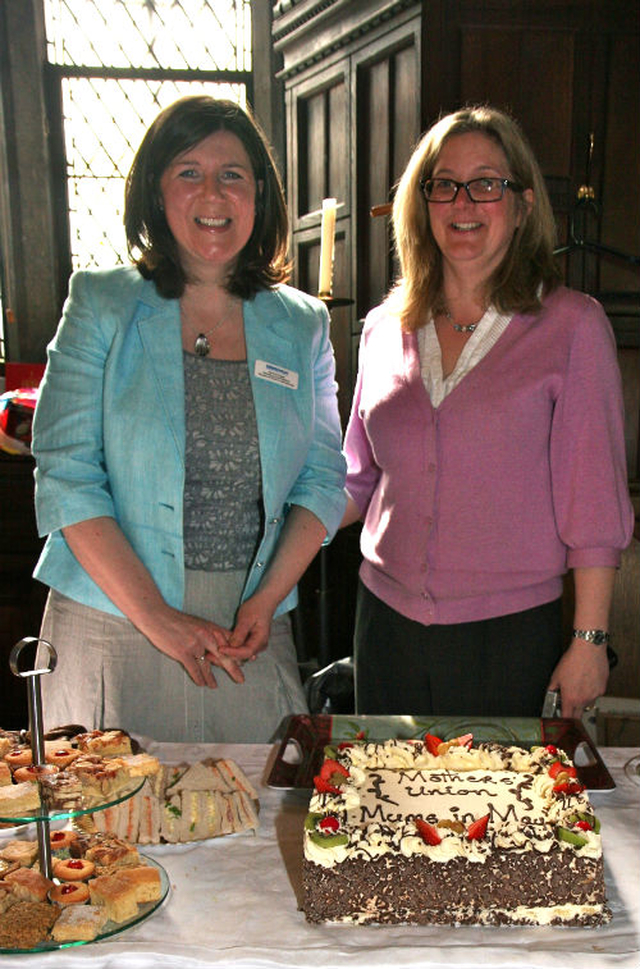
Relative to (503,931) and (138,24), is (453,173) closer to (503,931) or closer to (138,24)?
(503,931)

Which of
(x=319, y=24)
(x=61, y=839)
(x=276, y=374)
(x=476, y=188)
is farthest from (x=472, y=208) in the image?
(x=319, y=24)

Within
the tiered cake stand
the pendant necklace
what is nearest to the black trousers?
the pendant necklace

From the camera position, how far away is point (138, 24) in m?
4.15

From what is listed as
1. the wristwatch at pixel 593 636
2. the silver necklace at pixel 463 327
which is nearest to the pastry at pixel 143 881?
the wristwatch at pixel 593 636

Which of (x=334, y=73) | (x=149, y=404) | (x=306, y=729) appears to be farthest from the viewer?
(x=334, y=73)

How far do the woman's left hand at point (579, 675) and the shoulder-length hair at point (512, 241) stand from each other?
0.61 m

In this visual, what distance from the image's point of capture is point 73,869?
1.03 meters

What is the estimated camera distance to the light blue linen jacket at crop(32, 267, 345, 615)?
1.54 metres

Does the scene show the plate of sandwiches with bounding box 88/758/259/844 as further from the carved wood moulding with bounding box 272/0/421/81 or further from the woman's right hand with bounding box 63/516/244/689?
the carved wood moulding with bounding box 272/0/421/81

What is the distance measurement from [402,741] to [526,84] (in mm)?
2406

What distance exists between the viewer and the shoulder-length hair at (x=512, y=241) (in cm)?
166

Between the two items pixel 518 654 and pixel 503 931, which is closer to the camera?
pixel 503 931

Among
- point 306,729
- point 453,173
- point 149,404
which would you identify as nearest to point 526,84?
point 453,173

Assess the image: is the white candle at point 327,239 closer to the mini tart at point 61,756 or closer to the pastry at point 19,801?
the mini tart at point 61,756
